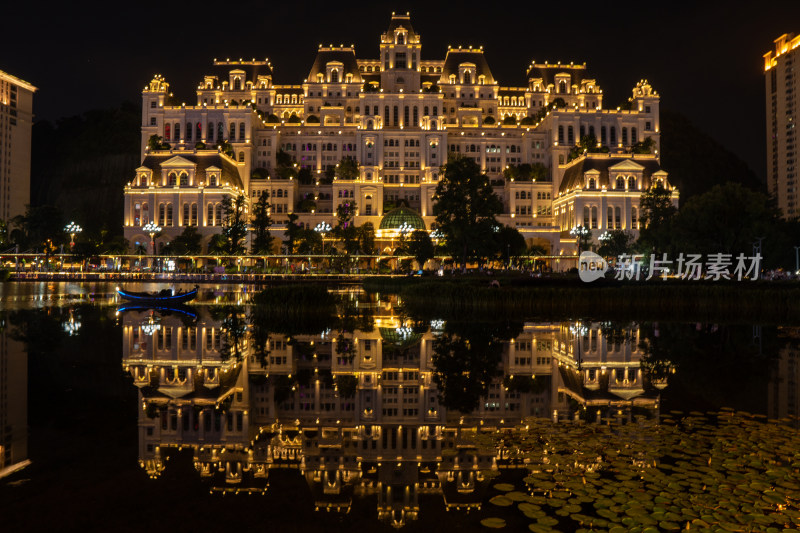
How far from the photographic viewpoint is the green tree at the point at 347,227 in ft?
310

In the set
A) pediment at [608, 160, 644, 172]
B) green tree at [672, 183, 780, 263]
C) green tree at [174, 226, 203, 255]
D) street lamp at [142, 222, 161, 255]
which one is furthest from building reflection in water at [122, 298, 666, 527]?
pediment at [608, 160, 644, 172]

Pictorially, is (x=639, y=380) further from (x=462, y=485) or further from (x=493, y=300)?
(x=493, y=300)

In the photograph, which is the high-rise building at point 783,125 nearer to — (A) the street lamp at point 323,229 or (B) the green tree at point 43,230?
(A) the street lamp at point 323,229

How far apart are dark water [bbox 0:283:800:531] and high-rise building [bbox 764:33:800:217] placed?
135538 millimetres

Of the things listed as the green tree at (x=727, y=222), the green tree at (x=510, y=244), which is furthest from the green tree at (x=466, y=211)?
the green tree at (x=510, y=244)

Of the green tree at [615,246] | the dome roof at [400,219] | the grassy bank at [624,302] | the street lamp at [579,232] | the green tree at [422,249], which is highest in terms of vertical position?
the dome roof at [400,219]

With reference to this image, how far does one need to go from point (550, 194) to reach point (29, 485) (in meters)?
113

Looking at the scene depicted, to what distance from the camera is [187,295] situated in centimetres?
4156

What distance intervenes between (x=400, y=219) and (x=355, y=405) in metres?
87.0

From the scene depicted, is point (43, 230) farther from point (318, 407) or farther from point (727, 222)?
point (318, 407)

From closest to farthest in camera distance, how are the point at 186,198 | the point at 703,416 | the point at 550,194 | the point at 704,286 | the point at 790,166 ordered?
the point at 703,416
the point at 704,286
the point at 186,198
the point at 550,194
the point at 790,166

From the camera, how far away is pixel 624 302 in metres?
34.9

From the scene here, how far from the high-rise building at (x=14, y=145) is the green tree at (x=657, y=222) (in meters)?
138

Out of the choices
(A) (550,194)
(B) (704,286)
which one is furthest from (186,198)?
(B) (704,286)
